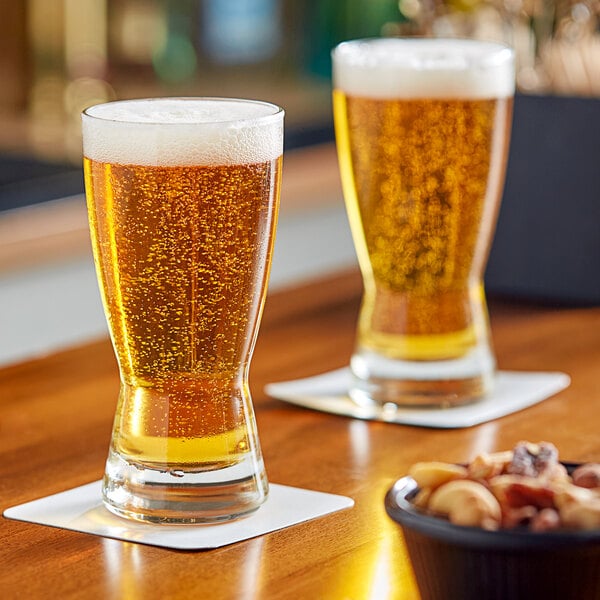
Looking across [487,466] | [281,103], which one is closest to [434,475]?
[487,466]

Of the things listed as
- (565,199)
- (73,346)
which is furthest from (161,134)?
(565,199)

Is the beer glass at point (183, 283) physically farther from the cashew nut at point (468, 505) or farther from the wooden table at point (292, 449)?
the cashew nut at point (468, 505)

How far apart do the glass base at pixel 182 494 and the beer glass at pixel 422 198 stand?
259mm

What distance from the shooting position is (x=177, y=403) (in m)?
0.77

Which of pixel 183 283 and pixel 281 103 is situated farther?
pixel 281 103

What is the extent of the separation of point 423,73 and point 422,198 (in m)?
0.09

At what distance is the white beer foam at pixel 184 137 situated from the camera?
2.39 ft

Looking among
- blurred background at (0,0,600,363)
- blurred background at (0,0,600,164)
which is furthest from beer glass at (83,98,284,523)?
blurred background at (0,0,600,164)

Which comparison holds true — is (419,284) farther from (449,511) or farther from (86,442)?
(449,511)

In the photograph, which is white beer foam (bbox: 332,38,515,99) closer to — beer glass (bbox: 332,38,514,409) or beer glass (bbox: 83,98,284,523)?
beer glass (bbox: 332,38,514,409)

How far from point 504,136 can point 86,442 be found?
0.38 m

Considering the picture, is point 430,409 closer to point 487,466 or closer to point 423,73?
point 423,73

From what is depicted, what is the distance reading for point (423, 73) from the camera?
982mm

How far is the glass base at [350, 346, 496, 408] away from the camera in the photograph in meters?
1.01
